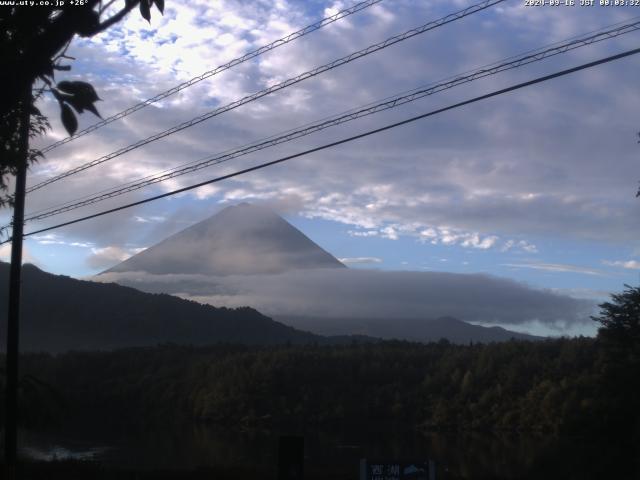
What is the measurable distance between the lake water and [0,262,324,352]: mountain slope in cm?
3156

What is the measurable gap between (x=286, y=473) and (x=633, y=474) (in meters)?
24.5

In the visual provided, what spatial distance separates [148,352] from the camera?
9388 cm

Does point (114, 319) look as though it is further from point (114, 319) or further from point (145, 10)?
point (145, 10)

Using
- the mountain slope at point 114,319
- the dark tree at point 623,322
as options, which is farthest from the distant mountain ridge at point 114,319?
the dark tree at point 623,322

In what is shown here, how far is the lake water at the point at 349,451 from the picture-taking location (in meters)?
34.3

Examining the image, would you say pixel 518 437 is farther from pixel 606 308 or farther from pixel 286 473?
pixel 286 473

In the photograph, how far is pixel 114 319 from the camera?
118m

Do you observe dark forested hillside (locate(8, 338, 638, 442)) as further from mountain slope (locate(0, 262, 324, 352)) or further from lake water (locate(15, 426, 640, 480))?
mountain slope (locate(0, 262, 324, 352))

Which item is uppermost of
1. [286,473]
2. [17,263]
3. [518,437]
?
[17,263]

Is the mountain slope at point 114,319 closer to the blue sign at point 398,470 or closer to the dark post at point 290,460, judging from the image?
the dark post at point 290,460

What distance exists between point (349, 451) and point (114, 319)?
2978 inches

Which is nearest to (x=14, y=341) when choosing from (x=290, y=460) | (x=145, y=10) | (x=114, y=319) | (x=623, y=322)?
(x=290, y=460)

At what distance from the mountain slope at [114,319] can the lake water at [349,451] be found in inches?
1243

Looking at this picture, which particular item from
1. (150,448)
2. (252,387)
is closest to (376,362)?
(252,387)
